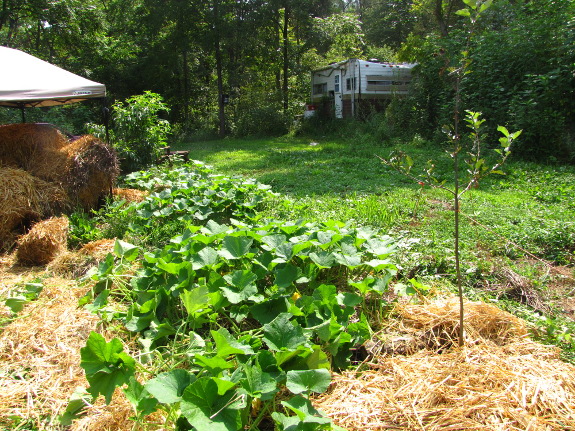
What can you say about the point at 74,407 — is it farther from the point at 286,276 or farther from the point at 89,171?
the point at 89,171

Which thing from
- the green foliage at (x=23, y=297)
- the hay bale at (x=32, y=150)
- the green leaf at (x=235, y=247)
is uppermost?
the hay bale at (x=32, y=150)

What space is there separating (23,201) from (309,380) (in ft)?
13.7

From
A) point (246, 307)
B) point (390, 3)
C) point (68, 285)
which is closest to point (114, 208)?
point (68, 285)

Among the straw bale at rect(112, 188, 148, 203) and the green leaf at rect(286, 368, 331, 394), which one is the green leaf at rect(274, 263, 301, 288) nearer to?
the green leaf at rect(286, 368, 331, 394)

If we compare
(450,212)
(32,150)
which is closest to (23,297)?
(32,150)

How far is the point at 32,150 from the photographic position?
5180 millimetres

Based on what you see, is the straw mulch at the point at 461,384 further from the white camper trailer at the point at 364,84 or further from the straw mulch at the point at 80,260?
the white camper trailer at the point at 364,84

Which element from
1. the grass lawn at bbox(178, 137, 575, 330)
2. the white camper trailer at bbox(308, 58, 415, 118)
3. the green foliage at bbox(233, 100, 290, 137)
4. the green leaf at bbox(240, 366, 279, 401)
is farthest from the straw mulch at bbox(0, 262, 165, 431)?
the green foliage at bbox(233, 100, 290, 137)

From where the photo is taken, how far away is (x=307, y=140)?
14141 mm

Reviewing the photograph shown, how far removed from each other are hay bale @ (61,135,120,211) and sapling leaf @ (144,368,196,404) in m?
4.21

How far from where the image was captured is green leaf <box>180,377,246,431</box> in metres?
1.30

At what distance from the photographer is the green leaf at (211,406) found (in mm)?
1301

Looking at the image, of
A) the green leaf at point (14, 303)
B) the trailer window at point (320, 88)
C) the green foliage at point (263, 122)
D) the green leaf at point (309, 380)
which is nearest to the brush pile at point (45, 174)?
the green leaf at point (14, 303)

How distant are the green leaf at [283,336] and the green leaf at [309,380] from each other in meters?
0.14
